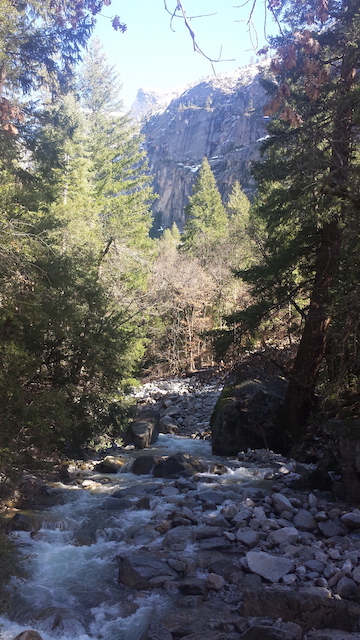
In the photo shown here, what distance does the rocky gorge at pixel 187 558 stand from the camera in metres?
4.16

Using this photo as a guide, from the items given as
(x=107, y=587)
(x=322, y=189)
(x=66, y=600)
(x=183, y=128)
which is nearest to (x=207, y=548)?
(x=107, y=587)

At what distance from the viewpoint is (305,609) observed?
13.6 ft

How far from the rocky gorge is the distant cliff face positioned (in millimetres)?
80118

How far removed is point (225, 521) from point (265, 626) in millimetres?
2419

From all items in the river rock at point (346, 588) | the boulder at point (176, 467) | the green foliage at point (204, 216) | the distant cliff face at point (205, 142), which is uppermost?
the distant cliff face at point (205, 142)

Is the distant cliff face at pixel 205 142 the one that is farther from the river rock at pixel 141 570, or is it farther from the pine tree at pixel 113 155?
the river rock at pixel 141 570

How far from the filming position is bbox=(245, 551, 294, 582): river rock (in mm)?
4812

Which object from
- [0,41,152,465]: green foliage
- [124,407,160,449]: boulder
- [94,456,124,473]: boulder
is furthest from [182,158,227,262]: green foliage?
[94,456,124,473]: boulder

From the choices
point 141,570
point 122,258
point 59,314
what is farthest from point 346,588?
point 122,258

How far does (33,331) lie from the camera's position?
26.0 ft

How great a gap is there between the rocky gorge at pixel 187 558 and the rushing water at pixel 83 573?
1 centimetres

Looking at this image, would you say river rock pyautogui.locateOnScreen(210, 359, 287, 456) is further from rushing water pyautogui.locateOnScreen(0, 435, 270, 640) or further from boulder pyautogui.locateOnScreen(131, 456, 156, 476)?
rushing water pyautogui.locateOnScreen(0, 435, 270, 640)

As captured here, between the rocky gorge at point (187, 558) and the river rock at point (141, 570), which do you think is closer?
the rocky gorge at point (187, 558)

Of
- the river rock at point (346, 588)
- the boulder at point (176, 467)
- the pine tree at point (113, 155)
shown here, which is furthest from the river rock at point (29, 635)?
the pine tree at point (113, 155)
